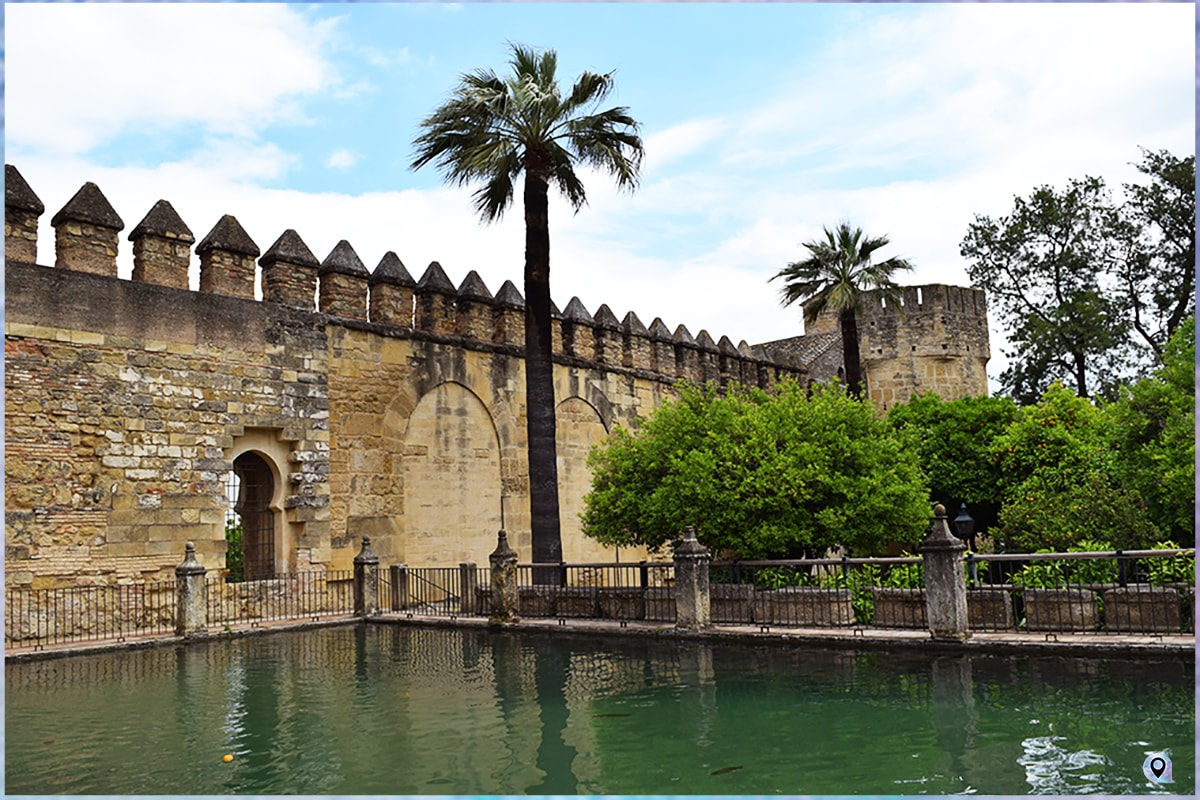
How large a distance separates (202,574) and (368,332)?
5403mm

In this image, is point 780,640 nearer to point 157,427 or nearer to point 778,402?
point 778,402

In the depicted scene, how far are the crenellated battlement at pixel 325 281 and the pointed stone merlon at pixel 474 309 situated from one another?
2cm

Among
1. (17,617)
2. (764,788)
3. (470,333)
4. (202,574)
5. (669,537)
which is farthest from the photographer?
(470,333)

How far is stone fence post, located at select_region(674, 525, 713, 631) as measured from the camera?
12203 mm

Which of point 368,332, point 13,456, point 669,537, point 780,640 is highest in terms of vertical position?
point 368,332

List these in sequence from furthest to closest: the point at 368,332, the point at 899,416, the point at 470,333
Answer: the point at 899,416, the point at 470,333, the point at 368,332

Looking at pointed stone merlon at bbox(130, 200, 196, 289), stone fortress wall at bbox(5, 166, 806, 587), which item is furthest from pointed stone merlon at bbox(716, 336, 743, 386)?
pointed stone merlon at bbox(130, 200, 196, 289)

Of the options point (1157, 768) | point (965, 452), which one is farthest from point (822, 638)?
point (965, 452)

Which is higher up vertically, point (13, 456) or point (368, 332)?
point (368, 332)

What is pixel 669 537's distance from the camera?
14906 millimetres

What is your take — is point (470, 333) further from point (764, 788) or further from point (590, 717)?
point (764, 788)

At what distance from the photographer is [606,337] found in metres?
22.8

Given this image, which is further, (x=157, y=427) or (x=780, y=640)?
(x=157, y=427)

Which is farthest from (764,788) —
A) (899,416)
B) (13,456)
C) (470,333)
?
(899,416)
